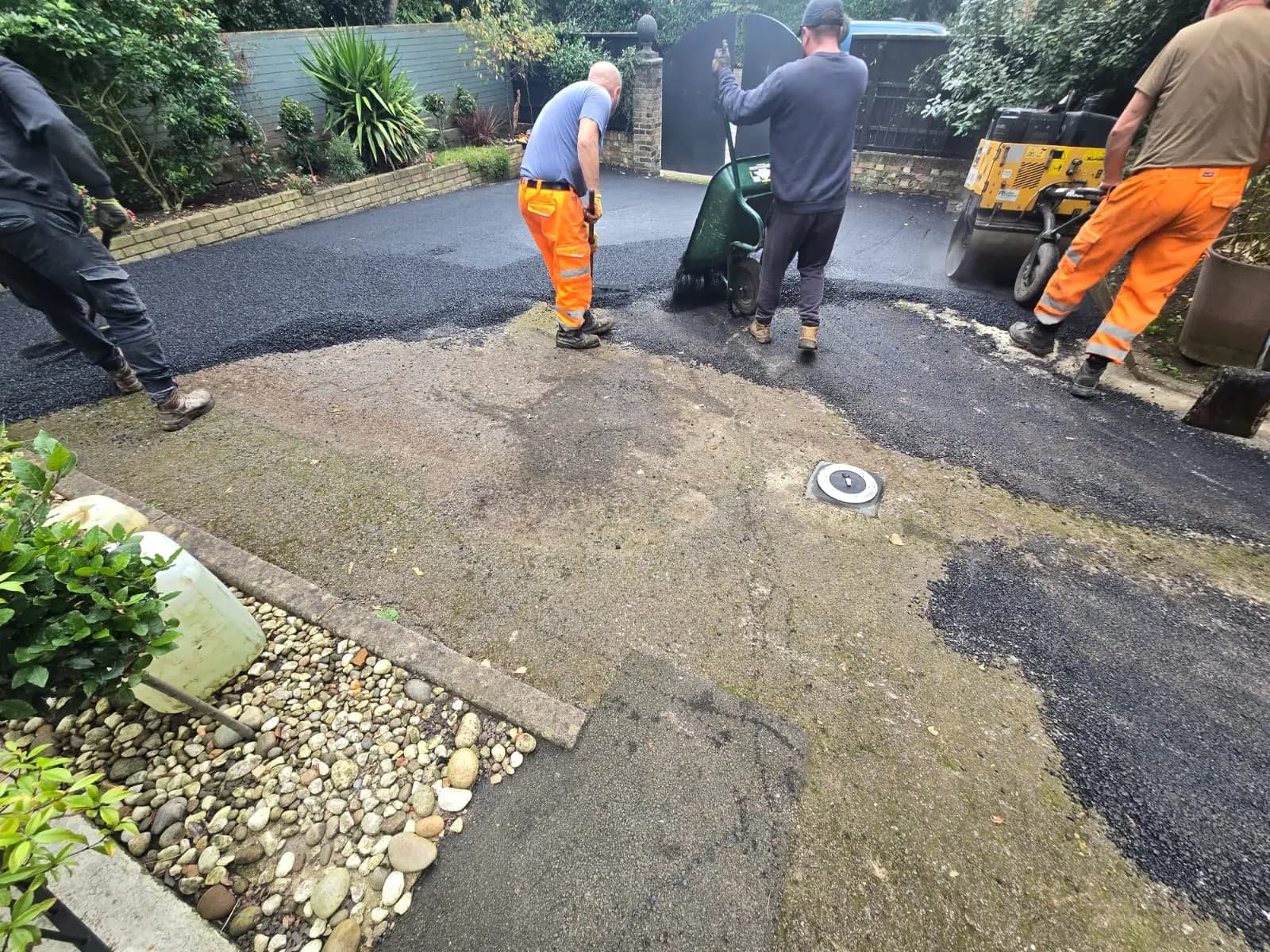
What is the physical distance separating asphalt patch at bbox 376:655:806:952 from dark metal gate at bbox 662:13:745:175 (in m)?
9.06

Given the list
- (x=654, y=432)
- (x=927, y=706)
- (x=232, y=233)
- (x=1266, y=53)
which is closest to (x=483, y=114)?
(x=232, y=233)

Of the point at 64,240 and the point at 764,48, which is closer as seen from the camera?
the point at 64,240

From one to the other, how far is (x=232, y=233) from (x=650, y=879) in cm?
741

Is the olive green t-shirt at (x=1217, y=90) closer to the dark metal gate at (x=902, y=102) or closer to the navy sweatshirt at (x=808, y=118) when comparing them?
the navy sweatshirt at (x=808, y=118)

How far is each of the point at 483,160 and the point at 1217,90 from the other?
8182 millimetres

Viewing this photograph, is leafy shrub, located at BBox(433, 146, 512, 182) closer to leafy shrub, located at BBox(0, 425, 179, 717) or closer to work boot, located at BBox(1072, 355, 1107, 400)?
work boot, located at BBox(1072, 355, 1107, 400)

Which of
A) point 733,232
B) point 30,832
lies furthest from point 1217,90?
point 30,832

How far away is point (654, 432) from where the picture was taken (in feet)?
10.6

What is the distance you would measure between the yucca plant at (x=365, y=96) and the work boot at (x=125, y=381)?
17.5 ft

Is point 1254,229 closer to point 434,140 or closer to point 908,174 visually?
point 908,174

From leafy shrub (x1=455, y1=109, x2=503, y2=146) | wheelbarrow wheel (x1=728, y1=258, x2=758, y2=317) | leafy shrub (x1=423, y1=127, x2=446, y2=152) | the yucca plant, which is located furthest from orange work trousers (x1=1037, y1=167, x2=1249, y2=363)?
leafy shrub (x1=455, y1=109, x2=503, y2=146)

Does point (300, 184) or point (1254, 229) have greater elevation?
point (1254, 229)

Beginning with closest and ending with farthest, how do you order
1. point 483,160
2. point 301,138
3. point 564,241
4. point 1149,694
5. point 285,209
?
point 1149,694, point 564,241, point 285,209, point 301,138, point 483,160

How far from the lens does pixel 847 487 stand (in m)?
2.78
